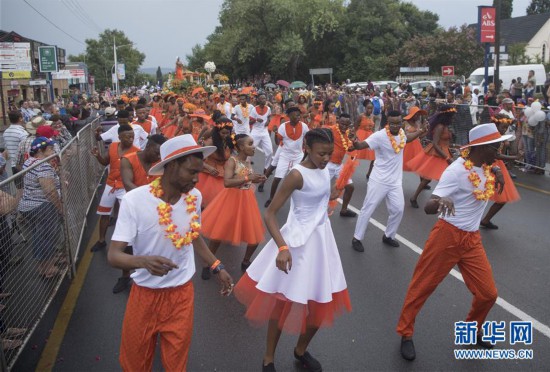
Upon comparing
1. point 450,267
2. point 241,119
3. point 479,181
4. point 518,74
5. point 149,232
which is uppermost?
point 518,74

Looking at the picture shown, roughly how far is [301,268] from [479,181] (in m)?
1.85

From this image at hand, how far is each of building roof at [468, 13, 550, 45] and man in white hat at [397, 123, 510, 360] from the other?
192ft

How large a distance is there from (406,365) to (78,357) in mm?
2990

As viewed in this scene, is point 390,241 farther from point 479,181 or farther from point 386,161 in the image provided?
point 479,181

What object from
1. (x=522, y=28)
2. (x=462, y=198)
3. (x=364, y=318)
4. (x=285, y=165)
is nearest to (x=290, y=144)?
(x=285, y=165)

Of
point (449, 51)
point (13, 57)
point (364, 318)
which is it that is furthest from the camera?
point (449, 51)

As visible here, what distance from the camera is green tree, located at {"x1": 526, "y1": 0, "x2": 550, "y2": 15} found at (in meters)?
88.1

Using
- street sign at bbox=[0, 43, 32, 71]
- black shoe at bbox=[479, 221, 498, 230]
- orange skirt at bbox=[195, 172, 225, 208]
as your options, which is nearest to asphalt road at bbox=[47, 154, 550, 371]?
black shoe at bbox=[479, 221, 498, 230]

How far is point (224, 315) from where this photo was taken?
5273 millimetres

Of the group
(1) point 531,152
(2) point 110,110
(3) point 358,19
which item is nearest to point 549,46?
(3) point 358,19

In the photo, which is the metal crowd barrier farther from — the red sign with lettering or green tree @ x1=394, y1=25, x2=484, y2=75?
green tree @ x1=394, y1=25, x2=484, y2=75

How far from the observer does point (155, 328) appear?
322 centimetres

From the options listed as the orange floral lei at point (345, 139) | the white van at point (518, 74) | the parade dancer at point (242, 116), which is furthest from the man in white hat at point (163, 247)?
the white van at point (518, 74)

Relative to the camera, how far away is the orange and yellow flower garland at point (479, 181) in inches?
171
